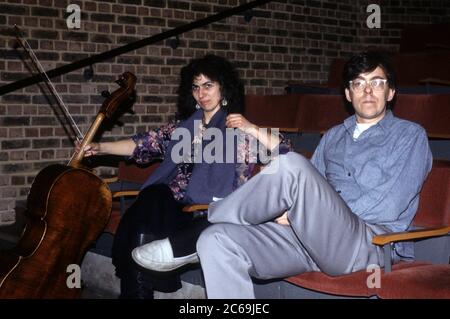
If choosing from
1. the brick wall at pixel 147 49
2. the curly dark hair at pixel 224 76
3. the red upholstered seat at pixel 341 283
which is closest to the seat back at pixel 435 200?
the red upholstered seat at pixel 341 283

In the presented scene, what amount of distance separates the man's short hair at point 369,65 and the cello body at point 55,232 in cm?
119

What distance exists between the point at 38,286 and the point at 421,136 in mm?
1633

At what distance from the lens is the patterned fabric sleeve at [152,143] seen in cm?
335

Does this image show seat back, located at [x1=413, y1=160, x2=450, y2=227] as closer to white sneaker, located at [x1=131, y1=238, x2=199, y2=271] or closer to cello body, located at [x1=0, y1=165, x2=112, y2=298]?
white sneaker, located at [x1=131, y1=238, x2=199, y2=271]

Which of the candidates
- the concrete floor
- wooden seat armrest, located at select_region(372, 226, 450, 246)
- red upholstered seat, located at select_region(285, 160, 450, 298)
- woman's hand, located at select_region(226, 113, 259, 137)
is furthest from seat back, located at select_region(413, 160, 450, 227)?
the concrete floor

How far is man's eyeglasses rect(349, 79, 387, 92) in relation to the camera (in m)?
2.54

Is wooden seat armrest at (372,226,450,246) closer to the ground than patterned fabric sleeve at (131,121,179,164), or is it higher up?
closer to the ground

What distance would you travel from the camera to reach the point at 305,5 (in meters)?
5.37

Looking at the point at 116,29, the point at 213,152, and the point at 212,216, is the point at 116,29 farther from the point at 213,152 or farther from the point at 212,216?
the point at 212,216

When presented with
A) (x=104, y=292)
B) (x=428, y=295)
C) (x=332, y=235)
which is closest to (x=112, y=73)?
(x=104, y=292)

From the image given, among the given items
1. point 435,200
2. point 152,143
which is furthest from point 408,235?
point 152,143

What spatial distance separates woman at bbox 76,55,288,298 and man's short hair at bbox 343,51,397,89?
17.8 inches

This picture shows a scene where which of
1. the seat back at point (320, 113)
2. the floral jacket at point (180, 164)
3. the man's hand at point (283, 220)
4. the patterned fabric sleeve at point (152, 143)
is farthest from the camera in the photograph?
the seat back at point (320, 113)

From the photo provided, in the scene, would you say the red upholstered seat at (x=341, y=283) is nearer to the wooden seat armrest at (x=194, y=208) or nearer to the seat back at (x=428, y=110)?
the wooden seat armrest at (x=194, y=208)
